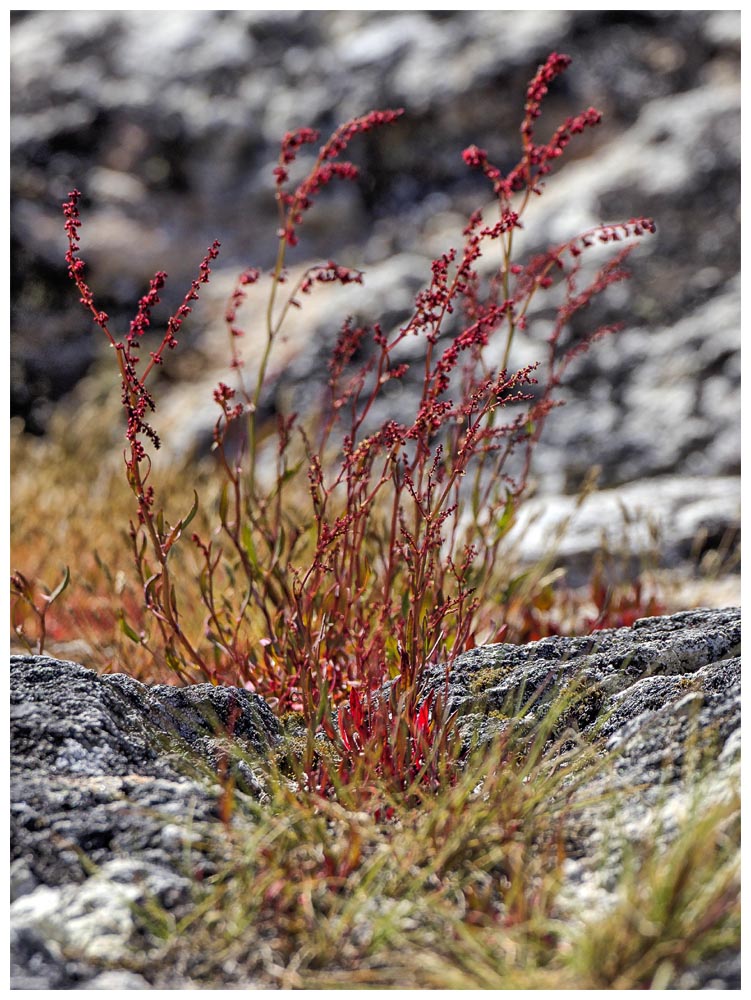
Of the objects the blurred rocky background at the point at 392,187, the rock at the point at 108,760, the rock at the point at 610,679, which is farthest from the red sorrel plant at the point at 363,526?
the blurred rocky background at the point at 392,187

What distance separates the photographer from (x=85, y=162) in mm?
6859

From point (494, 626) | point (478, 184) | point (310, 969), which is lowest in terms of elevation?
point (310, 969)

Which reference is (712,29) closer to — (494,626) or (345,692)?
(494,626)

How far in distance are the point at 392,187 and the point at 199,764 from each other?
16.9 ft

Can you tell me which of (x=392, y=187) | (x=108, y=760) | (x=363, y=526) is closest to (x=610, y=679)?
(x=363, y=526)

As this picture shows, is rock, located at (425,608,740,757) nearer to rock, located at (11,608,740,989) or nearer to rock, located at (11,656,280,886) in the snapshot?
rock, located at (11,608,740,989)

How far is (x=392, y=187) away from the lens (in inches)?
256

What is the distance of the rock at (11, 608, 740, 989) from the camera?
1.74m

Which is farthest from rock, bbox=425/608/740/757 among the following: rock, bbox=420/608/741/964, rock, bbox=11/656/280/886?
rock, bbox=11/656/280/886

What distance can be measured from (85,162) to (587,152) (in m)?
3.41

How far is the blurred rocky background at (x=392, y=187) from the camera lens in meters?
5.22

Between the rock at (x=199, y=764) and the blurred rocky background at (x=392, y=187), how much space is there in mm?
2230

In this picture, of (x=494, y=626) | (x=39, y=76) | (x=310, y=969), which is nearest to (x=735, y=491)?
(x=494, y=626)

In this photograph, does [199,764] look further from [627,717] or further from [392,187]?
[392,187]
